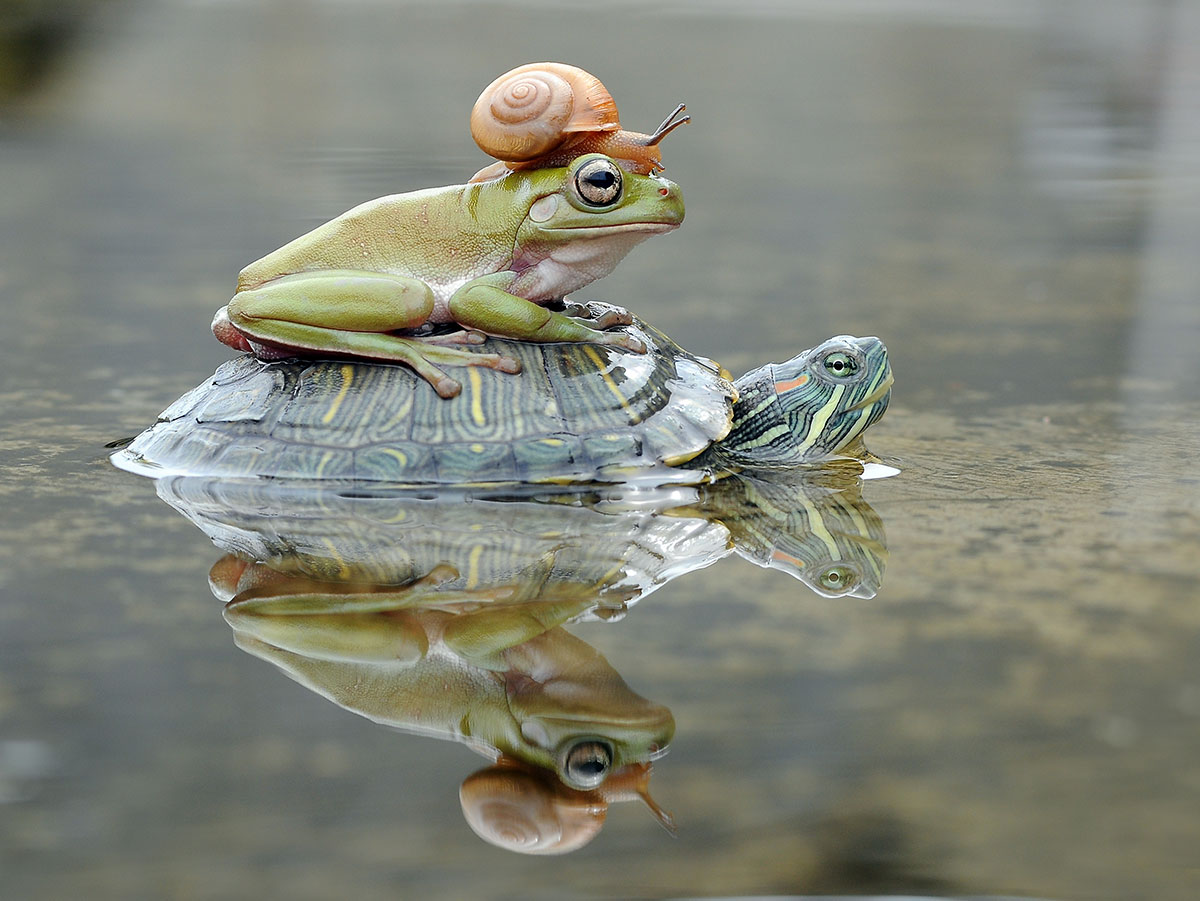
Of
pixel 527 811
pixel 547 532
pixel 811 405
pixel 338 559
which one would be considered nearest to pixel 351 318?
pixel 338 559

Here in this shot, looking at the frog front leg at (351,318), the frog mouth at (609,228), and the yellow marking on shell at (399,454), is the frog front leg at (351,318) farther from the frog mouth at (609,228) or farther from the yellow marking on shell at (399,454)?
the frog mouth at (609,228)

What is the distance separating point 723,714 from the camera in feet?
8.78

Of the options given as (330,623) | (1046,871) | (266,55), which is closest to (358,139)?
(266,55)

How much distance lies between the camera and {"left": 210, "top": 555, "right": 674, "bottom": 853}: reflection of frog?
237 centimetres

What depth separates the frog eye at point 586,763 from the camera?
94.7 inches

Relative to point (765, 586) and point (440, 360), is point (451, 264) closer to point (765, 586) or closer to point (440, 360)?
point (440, 360)

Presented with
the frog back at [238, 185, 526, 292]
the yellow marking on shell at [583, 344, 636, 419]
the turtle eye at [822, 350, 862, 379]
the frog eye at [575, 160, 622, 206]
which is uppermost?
the frog eye at [575, 160, 622, 206]

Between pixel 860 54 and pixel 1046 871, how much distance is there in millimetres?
16565

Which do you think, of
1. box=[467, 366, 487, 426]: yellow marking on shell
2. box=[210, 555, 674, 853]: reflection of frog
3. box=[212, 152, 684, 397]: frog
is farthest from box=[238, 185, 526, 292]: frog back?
box=[210, 555, 674, 853]: reflection of frog

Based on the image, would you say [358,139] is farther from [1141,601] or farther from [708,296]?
[1141,601]

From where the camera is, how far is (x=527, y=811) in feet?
7.59

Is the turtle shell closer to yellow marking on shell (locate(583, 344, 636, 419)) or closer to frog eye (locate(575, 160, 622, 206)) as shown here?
yellow marking on shell (locate(583, 344, 636, 419))

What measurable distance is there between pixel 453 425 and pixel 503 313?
14.5 inches

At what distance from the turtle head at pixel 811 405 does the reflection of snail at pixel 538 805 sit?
2180mm
